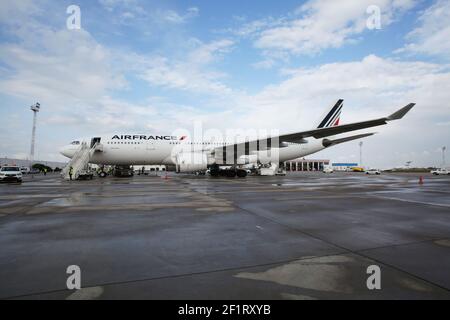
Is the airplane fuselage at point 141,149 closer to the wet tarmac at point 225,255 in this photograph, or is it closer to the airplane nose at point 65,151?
the airplane nose at point 65,151

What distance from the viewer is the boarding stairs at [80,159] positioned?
22672 millimetres

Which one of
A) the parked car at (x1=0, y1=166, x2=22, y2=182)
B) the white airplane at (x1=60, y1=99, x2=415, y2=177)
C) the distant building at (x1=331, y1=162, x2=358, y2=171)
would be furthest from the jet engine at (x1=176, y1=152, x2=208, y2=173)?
the distant building at (x1=331, y1=162, x2=358, y2=171)

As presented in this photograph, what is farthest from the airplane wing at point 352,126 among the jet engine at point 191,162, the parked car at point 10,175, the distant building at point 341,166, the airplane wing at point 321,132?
the distant building at point 341,166

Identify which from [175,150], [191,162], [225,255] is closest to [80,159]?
[175,150]

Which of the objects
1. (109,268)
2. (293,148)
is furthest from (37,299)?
(293,148)

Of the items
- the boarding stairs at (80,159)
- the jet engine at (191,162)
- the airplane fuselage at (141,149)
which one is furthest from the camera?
the airplane fuselage at (141,149)

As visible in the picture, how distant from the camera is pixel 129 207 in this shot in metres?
7.49

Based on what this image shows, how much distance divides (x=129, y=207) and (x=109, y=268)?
4.69 meters

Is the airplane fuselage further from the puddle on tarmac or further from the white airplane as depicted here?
the puddle on tarmac

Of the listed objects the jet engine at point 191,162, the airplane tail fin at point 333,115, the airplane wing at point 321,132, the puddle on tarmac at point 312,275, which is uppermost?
the airplane tail fin at point 333,115

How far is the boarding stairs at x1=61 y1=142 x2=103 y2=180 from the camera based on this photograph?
2267 centimetres

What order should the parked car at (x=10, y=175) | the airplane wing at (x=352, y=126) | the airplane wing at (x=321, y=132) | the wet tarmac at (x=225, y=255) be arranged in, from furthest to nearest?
1. the parked car at (x=10, y=175)
2. the airplane wing at (x=321, y=132)
3. the airplane wing at (x=352, y=126)
4. the wet tarmac at (x=225, y=255)


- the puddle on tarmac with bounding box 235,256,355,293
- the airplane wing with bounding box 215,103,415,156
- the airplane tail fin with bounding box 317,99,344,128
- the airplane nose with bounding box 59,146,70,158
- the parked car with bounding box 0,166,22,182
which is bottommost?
the puddle on tarmac with bounding box 235,256,355,293

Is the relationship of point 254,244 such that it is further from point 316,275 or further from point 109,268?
point 109,268
